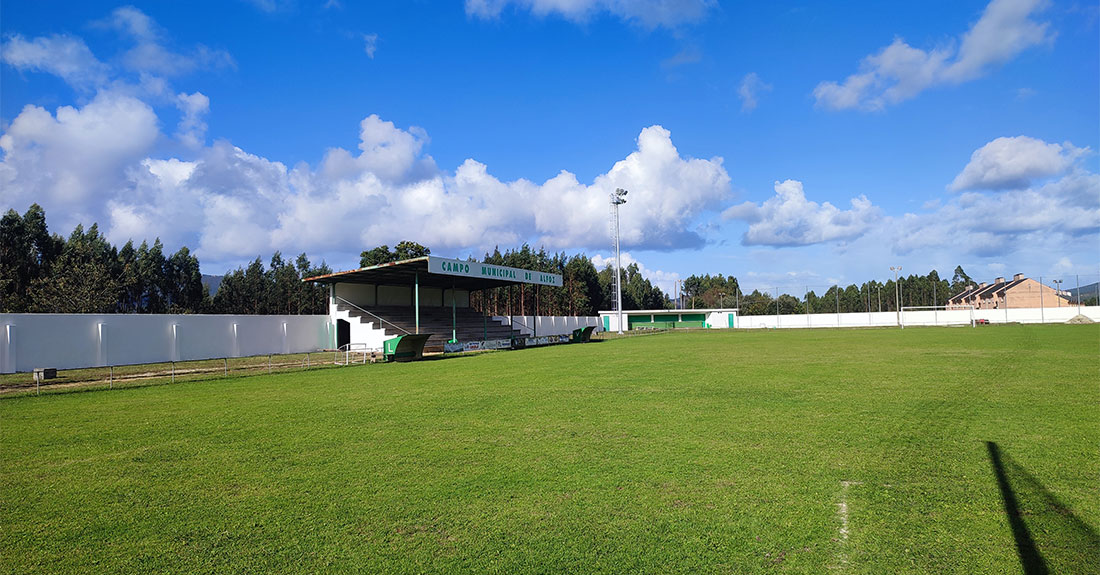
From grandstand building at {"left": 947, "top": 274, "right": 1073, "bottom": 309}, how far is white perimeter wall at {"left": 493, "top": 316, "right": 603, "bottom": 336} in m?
55.8

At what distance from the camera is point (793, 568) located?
10.6 feet

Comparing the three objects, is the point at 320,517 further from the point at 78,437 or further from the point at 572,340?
the point at 572,340

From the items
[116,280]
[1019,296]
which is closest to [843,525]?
[116,280]

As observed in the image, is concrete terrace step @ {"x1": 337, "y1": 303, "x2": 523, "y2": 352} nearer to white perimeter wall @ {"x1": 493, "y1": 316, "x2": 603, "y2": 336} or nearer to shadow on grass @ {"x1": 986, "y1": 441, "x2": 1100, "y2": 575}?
white perimeter wall @ {"x1": 493, "y1": 316, "x2": 603, "y2": 336}

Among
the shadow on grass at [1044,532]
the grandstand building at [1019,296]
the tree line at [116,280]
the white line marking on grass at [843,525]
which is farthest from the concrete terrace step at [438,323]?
the grandstand building at [1019,296]

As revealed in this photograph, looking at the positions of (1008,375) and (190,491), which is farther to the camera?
(1008,375)

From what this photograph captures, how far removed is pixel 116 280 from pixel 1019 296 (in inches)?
4051

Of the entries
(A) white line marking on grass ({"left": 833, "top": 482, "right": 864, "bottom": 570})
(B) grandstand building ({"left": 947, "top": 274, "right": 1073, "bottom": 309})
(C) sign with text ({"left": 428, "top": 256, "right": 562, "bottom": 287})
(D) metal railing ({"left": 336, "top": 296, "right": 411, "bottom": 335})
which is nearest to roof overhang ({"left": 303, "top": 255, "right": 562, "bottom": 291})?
(C) sign with text ({"left": 428, "top": 256, "right": 562, "bottom": 287})

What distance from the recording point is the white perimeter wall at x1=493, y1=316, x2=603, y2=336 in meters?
42.3

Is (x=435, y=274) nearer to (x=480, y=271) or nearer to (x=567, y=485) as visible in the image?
(x=480, y=271)

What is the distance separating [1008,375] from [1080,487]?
32.8 ft

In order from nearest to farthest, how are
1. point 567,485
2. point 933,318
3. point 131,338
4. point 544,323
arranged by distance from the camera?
point 567,485 < point 131,338 < point 544,323 < point 933,318

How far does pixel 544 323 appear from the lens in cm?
4906

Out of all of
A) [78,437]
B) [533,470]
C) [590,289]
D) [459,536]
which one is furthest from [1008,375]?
[590,289]
